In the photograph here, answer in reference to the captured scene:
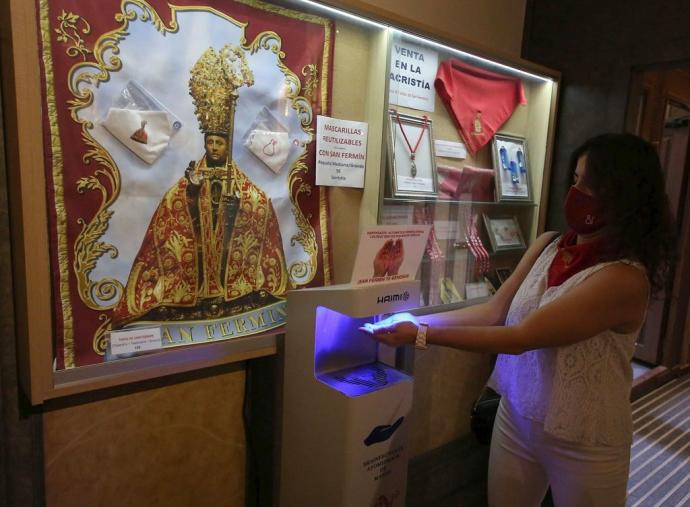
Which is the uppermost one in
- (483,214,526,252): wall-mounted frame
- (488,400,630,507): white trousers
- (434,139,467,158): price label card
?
(434,139,467,158): price label card

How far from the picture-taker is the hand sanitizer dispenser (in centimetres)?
149

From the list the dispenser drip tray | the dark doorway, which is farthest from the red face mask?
the dark doorway

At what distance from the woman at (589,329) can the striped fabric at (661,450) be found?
157cm

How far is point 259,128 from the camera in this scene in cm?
173

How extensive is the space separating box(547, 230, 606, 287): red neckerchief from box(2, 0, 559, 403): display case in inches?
28.2

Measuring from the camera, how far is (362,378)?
64.4 inches

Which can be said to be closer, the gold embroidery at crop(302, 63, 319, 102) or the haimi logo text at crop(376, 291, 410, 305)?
the haimi logo text at crop(376, 291, 410, 305)

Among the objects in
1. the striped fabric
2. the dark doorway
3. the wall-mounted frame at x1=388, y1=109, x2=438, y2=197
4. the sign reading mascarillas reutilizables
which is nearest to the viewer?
the sign reading mascarillas reutilizables

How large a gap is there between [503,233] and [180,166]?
175 centimetres

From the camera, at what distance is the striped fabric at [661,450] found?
8.80 feet

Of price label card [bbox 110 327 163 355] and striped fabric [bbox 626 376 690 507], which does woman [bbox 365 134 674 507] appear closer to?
price label card [bbox 110 327 163 355]

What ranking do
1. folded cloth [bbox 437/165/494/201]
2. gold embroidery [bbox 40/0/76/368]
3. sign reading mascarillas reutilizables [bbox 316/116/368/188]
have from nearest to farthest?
1. gold embroidery [bbox 40/0/76/368]
2. sign reading mascarillas reutilizables [bbox 316/116/368/188]
3. folded cloth [bbox 437/165/494/201]

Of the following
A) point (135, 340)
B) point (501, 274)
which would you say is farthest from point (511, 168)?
point (135, 340)

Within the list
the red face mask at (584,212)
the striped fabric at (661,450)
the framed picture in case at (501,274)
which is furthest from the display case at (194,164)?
the striped fabric at (661,450)
